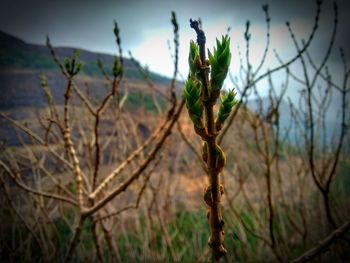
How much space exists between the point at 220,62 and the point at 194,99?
0.08m

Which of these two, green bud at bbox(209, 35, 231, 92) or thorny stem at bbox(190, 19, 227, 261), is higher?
green bud at bbox(209, 35, 231, 92)

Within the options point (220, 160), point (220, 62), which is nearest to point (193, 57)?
point (220, 62)

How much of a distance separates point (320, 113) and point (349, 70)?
169cm

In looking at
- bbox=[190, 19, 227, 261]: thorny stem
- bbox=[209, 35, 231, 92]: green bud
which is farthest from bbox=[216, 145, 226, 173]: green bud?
bbox=[209, 35, 231, 92]: green bud

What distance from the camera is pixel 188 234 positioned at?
9680mm

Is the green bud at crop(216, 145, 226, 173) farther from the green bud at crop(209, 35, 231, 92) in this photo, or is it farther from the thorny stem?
the green bud at crop(209, 35, 231, 92)

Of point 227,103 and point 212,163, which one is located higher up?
point 227,103

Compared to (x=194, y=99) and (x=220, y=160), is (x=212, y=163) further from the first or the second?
(x=194, y=99)

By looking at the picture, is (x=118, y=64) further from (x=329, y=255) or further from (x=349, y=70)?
(x=329, y=255)

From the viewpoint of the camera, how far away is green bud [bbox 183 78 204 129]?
63 centimetres

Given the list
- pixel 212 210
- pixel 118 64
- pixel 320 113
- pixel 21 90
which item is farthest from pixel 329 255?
pixel 21 90

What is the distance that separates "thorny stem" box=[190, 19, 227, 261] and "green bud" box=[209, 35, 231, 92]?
0.7 inches

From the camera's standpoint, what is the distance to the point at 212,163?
667mm

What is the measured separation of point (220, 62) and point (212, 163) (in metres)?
0.20
